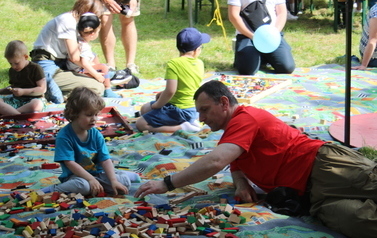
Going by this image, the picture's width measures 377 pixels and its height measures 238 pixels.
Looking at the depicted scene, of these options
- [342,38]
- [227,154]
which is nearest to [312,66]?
[342,38]

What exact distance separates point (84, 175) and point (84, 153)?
178 mm

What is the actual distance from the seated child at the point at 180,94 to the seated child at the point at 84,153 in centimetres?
183

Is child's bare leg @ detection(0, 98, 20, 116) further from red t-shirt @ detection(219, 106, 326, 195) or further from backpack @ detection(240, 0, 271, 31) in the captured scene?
backpack @ detection(240, 0, 271, 31)

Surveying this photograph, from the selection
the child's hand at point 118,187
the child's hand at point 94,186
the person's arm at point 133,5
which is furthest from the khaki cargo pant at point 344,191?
the person's arm at point 133,5

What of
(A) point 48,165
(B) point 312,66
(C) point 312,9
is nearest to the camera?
(A) point 48,165

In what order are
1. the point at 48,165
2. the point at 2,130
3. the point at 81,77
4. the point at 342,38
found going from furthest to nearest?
1. the point at 342,38
2. the point at 81,77
3. the point at 2,130
4. the point at 48,165

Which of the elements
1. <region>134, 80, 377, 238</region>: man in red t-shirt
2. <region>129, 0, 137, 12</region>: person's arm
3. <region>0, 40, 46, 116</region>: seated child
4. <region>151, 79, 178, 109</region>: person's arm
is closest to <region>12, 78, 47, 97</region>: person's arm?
<region>0, 40, 46, 116</region>: seated child

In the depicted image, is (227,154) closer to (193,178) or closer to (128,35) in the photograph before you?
(193,178)

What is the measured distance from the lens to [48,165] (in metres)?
4.70

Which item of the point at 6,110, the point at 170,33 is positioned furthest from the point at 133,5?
the point at 170,33

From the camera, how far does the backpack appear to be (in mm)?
8594

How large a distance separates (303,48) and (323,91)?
3.43m

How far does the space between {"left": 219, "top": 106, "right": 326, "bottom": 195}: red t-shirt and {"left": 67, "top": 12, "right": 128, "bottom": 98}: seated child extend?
3.94 m

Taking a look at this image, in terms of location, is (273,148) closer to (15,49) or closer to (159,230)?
(159,230)
